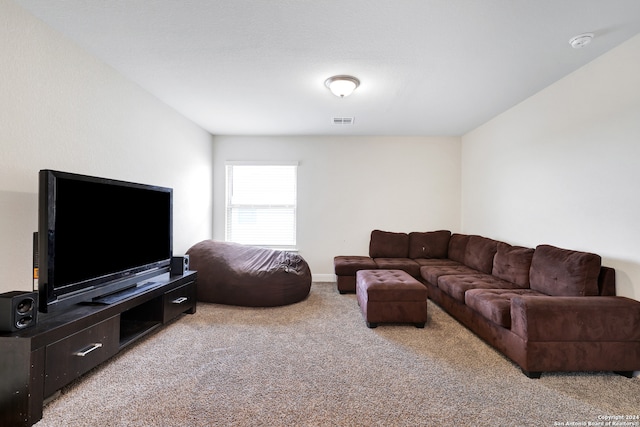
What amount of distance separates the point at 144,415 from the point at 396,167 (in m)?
4.50

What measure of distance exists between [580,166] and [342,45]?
245cm

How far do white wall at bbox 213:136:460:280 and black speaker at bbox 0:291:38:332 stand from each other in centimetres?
352

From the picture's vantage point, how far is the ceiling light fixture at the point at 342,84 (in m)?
2.71

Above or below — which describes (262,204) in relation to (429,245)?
above

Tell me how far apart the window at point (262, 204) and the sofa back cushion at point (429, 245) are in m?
2.06

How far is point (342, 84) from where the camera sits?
8.96ft

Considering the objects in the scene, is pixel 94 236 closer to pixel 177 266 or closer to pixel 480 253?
pixel 177 266

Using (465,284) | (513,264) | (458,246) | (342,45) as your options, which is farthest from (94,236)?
(458,246)

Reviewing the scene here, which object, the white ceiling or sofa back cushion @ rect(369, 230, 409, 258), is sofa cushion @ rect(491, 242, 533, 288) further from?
the white ceiling

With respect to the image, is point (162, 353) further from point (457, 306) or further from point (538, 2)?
point (538, 2)

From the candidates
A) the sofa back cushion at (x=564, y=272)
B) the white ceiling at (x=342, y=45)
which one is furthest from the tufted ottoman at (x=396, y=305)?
the white ceiling at (x=342, y=45)

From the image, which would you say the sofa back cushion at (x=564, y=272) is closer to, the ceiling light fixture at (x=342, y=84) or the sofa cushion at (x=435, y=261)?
the sofa cushion at (x=435, y=261)

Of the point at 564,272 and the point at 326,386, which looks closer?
the point at 326,386

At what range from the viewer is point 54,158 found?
2.08 meters
